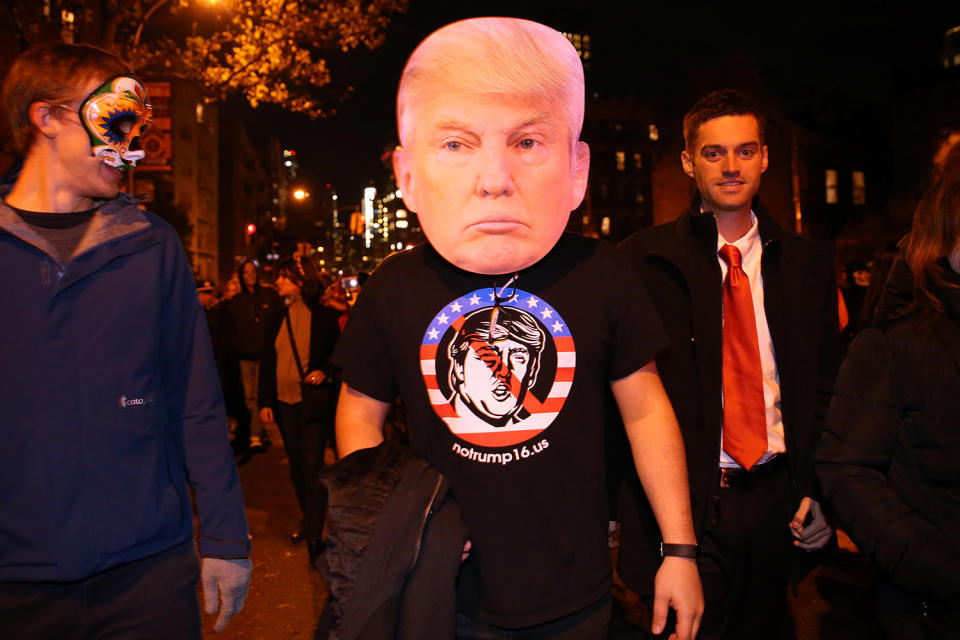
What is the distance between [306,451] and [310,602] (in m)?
1.28

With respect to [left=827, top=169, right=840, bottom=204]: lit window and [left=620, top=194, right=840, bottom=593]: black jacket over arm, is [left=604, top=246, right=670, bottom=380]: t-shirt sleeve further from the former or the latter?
[left=827, top=169, right=840, bottom=204]: lit window

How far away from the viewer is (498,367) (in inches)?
82.2

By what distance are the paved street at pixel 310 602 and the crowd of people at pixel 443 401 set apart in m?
1.98

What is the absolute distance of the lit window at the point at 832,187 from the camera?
32312 mm

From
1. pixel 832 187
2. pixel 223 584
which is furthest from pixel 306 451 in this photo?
pixel 832 187

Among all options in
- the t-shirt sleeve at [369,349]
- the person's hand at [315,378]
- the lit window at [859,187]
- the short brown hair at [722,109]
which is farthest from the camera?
the lit window at [859,187]

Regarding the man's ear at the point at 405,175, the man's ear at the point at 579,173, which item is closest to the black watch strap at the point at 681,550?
the man's ear at the point at 579,173

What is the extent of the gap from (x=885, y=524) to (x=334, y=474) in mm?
1717

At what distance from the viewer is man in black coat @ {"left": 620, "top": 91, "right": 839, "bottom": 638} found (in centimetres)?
298

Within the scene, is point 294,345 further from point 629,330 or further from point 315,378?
Answer: point 629,330

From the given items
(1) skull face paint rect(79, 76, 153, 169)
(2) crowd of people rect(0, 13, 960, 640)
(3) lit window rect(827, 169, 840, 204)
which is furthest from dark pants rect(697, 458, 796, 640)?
(3) lit window rect(827, 169, 840, 204)

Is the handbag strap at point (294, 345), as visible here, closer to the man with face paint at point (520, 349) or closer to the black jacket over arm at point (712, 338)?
the black jacket over arm at point (712, 338)

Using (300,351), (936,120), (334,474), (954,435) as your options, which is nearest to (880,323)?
(954,435)

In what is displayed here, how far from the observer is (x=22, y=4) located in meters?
9.88
